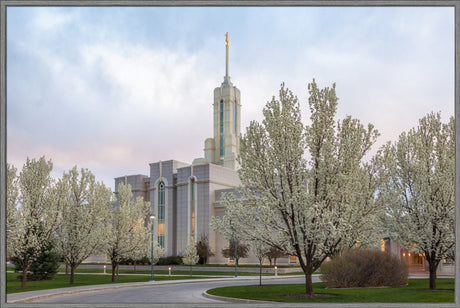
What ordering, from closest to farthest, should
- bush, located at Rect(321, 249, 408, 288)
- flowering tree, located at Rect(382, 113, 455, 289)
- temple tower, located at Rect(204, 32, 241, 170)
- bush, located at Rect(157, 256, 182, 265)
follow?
flowering tree, located at Rect(382, 113, 455, 289) < bush, located at Rect(321, 249, 408, 288) < bush, located at Rect(157, 256, 182, 265) < temple tower, located at Rect(204, 32, 241, 170)

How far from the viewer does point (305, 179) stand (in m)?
19.5


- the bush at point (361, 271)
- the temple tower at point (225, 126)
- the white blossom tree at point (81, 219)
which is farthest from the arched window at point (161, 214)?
the bush at point (361, 271)

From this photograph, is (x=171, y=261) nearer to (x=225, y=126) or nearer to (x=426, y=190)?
(x=225, y=126)

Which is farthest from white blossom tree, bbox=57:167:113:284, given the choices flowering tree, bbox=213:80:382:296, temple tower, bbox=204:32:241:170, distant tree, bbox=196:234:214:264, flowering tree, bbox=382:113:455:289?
temple tower, bbox=204:32:241:170

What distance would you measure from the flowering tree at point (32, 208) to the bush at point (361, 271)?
1751 centimetres

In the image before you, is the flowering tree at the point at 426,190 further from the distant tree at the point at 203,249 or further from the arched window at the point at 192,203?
the arched window at the point at 192,203

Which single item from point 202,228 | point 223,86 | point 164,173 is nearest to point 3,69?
point 202,228

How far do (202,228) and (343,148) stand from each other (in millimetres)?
60107

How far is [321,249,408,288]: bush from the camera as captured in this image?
26328mm

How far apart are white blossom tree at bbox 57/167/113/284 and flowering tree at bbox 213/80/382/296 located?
49.3ft

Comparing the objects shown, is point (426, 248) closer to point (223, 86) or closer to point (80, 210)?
point (80, 210)

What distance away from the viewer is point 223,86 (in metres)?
99.5

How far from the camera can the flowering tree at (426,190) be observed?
21953mm

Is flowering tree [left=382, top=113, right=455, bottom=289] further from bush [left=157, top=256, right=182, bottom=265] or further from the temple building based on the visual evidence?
the temple building
